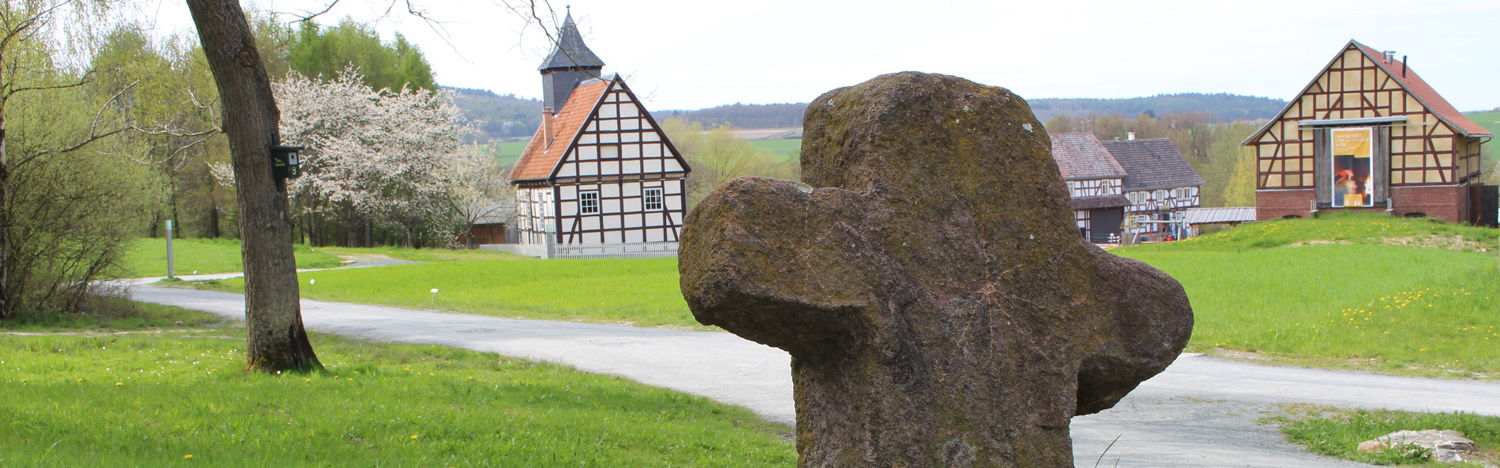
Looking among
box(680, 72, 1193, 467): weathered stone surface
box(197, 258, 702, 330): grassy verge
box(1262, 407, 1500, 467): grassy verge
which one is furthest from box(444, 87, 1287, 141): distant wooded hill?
box(680, 72, 1193, 467): weathered stone surface

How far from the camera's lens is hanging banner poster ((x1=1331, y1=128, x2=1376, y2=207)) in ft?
123

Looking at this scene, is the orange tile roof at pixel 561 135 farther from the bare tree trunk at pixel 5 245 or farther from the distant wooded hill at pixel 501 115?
the distant wooded hill at pixel 501 115

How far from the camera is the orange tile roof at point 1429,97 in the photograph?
121 ft

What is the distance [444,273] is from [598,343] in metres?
14.5

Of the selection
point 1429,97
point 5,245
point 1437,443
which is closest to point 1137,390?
point 1437,443

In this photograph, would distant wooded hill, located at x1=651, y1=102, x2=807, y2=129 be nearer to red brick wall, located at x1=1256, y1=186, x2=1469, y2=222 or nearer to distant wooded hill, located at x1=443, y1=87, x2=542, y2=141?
distant wooded hill, located at x1=443, y1=87, x2=542, y2=141

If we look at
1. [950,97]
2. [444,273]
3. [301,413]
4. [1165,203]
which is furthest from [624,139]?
[1165,203]

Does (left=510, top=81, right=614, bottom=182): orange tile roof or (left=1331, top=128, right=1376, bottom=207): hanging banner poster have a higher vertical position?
(left=510, top=81, right=614, bottom=182): orange tile roof

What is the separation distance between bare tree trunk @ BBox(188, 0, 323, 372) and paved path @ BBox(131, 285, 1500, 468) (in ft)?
11.4

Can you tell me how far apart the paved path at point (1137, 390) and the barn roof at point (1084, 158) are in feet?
158

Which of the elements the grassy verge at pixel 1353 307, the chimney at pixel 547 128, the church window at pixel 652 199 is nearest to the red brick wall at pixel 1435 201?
the grassy verge at pixel 1353 307

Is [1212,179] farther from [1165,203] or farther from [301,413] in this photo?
[301,413]

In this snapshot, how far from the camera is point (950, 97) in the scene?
3150 mm

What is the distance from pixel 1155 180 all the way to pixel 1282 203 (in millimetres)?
23950
